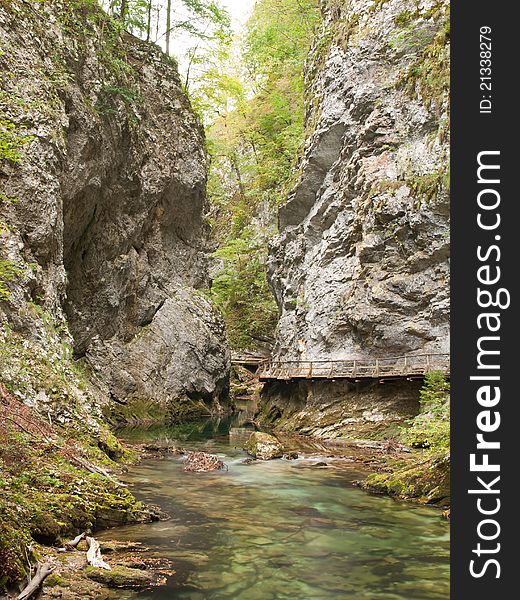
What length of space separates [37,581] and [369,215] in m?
19.6

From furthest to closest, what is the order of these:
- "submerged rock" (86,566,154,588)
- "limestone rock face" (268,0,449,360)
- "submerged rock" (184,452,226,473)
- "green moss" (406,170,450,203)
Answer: "limestone rock face" (268,0,449,360), "green moss" (406,170,450,203), "submerged rock" (184,452,226,473), "submerged rock" (86,566,154,588)

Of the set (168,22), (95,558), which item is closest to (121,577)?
(95,558)

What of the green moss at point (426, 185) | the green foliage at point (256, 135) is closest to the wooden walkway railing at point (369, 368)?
the green moss at point (426, 185)

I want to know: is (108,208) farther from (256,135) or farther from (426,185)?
(256,135)

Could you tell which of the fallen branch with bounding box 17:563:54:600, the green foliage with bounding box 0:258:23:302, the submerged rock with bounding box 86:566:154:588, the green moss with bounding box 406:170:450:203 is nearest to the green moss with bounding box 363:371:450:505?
the submerged rock with bounding box 86:566:154:588

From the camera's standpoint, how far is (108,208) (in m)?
24.4

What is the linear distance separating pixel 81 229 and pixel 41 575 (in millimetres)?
19152

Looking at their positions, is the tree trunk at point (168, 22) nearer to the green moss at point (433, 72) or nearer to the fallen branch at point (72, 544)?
the green moss at point (433, 72)

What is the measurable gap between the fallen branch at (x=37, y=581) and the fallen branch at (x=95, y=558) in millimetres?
624

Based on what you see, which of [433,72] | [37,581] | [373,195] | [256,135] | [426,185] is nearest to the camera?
[37,581]

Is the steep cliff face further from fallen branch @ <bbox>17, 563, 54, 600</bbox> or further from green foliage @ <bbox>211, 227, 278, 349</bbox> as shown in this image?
green foliage @ <bbox>211, 227, 278, 349</bbox>

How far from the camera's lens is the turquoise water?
20.0 feet

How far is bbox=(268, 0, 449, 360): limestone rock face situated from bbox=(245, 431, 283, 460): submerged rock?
654 cm

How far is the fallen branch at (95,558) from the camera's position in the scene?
233 inches
